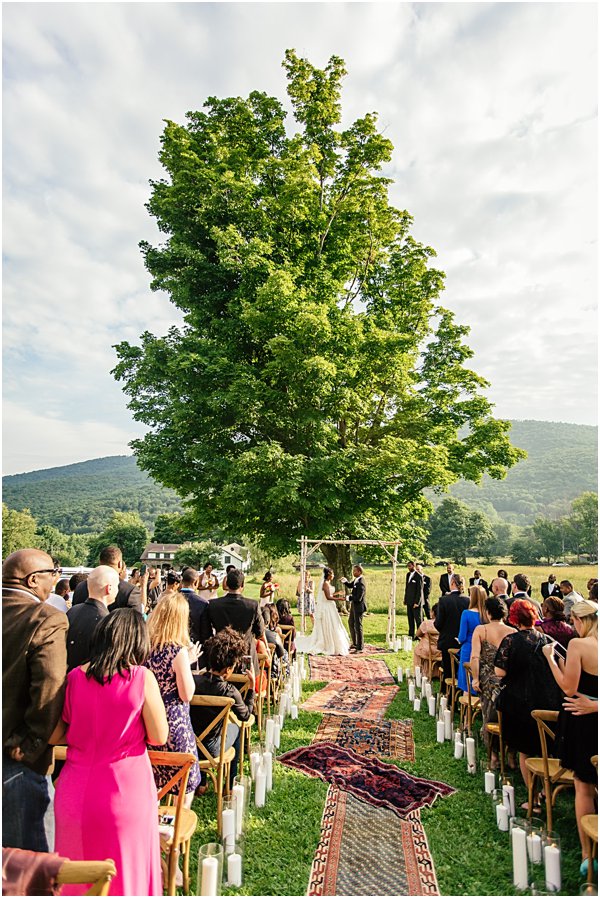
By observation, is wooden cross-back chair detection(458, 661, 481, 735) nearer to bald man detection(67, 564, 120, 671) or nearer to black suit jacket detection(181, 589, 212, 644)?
black suit jacket detection(181, 589, 212, 644)

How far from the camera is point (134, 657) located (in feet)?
10.2

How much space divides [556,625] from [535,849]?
9.68 feet

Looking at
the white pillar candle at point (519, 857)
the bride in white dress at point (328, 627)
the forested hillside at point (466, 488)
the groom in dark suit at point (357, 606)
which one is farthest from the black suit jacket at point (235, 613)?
Answer: the forested hillside at point (466, 488)

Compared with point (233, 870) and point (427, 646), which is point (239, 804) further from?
point (427, 646)

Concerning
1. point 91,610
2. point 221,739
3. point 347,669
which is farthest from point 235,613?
point 347,669

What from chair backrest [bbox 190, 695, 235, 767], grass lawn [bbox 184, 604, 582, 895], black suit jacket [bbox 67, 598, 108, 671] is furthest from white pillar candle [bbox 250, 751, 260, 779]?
black suit jacket [bbox 67, 598, 108, 671]

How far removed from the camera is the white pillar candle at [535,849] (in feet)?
13.6

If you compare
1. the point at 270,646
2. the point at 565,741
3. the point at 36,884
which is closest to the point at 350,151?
the point at 270,646

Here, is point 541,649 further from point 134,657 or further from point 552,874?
point 134,657

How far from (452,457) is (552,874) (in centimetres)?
1712

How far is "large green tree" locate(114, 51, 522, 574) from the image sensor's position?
17.3m

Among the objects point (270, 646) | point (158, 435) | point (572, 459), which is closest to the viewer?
point (270, 646)

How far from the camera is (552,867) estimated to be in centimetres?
395

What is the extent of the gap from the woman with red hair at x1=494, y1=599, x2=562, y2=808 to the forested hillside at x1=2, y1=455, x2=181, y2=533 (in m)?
109
